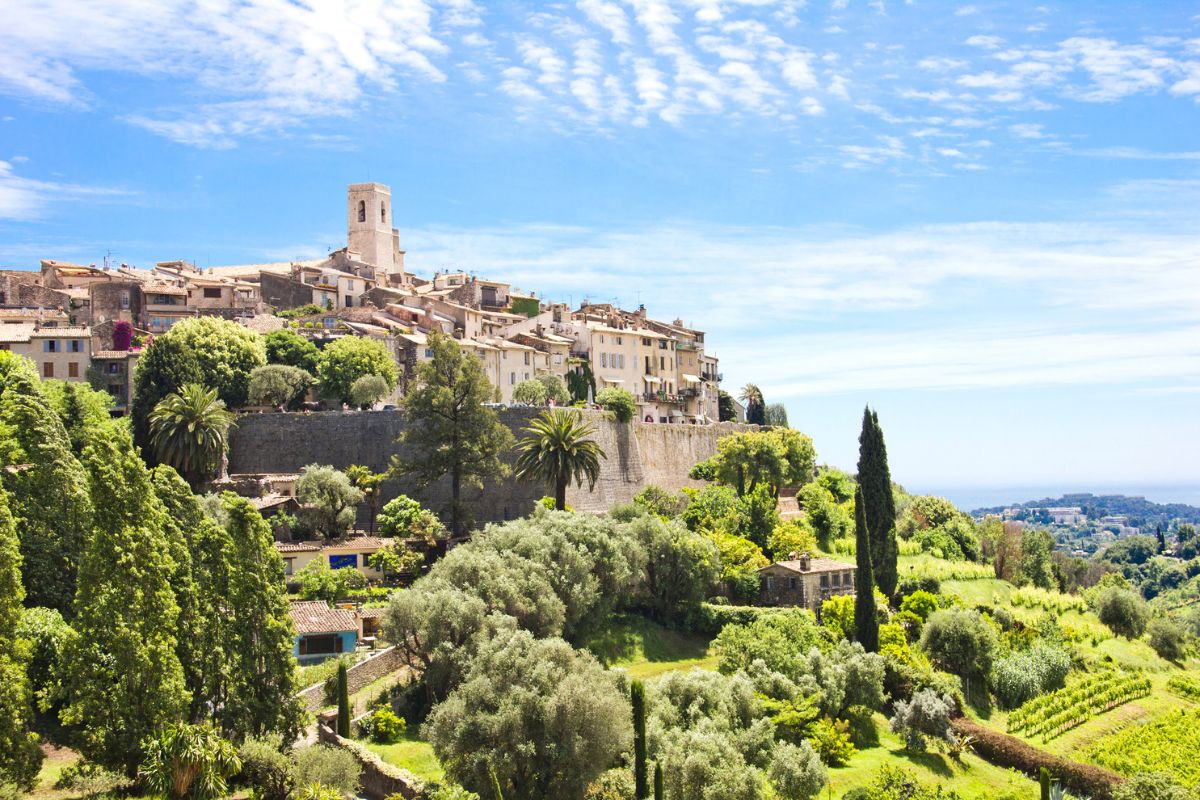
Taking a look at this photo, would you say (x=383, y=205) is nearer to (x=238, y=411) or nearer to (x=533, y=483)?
(x=238, y=411)

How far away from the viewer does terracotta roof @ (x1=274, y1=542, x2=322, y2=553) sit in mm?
49906

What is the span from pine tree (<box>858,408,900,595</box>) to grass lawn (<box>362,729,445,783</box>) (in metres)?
28.2

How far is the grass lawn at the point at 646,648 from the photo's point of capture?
1818 inches

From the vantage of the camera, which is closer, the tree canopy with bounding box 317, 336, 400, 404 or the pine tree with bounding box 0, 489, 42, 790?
the pine tree with bounding box 0, 489, 42, 790

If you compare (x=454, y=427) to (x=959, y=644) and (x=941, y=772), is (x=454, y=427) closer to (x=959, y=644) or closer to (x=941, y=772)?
(x=959, y=644)

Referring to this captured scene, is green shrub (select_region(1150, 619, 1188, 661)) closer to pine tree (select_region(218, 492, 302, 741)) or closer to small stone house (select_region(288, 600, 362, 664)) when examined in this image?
small stone house (select_region(288, 600, 362, 664))

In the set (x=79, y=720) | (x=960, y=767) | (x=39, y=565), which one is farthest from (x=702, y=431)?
(x=79, y=720)

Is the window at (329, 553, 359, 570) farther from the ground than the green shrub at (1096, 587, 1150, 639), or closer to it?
farther from the ground

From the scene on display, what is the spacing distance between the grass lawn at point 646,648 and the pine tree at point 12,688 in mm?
22085

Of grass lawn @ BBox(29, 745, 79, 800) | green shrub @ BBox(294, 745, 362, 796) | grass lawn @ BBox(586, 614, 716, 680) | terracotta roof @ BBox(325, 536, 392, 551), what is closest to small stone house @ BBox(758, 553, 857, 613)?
grass lawn @ BBox(586, 614, 716, 680)

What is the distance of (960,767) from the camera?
43375mm

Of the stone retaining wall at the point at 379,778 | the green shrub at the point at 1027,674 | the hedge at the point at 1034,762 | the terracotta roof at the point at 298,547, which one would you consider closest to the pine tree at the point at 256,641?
the stone retaining wall at the point at 379,778

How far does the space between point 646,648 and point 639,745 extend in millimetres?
14302

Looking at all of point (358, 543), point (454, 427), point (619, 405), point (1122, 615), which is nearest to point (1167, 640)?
point (1122, 615)
